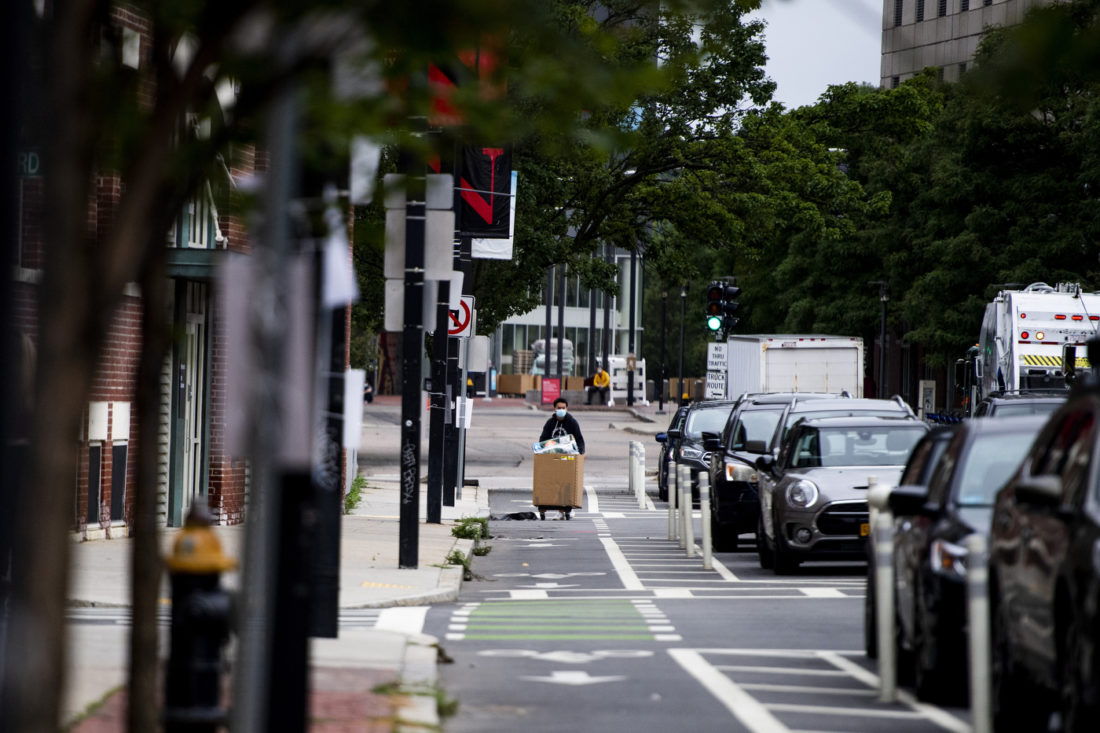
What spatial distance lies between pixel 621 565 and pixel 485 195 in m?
12.6

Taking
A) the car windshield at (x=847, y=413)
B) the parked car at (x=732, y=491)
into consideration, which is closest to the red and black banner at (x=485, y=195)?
the parked car at (x=732, y=491)

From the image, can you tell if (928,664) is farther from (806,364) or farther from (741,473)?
(806,364)

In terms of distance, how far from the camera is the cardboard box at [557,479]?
95.1ft

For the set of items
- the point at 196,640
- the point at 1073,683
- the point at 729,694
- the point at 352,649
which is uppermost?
the point at 196,640

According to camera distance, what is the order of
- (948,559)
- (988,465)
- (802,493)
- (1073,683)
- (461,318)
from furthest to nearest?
1. (461,318)
2. (802,493)
3. (988,465)
4. (948,559)
5. (1073,683)

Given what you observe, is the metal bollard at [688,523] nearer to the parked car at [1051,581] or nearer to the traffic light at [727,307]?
the parked car at [1051,581]

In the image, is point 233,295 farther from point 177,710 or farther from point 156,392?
point 177,710

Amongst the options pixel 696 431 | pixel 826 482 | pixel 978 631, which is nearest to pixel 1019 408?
pixel 826 482

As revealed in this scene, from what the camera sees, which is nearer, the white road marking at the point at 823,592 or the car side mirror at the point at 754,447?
the white road marking at the point at 823,592

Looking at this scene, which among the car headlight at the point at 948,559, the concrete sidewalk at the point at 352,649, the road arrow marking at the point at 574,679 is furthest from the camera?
the road arrow marking at the point at 574,679

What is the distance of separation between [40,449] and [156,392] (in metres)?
1.72

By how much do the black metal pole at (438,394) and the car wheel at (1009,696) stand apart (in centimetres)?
1744

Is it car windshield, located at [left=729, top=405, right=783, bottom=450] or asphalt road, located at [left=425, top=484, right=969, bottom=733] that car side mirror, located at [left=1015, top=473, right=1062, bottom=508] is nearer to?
asphalt road, located at [left=425, top=484, right=969, bottom=733]

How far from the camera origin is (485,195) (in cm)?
3200
